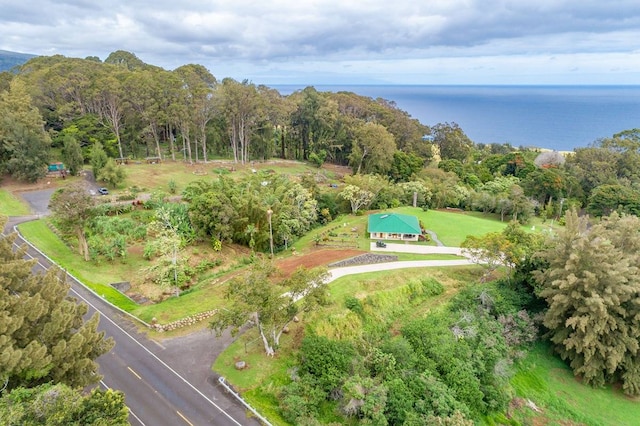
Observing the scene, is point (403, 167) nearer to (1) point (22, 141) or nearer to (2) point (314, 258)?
(2) point (314, 258)

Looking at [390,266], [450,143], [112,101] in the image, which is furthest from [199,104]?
[450,143]

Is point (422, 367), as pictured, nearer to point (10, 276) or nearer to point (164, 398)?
point (164, 398)

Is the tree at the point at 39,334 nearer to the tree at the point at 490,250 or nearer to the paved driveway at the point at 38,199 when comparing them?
the paved driveway at the point at 38,199

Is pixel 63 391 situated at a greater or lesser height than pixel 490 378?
greater

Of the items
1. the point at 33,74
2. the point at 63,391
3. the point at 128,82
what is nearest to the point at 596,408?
the point at 63,391

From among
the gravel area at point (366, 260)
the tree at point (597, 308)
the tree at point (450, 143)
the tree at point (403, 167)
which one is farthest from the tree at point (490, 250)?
the tree at point (450, 143)
